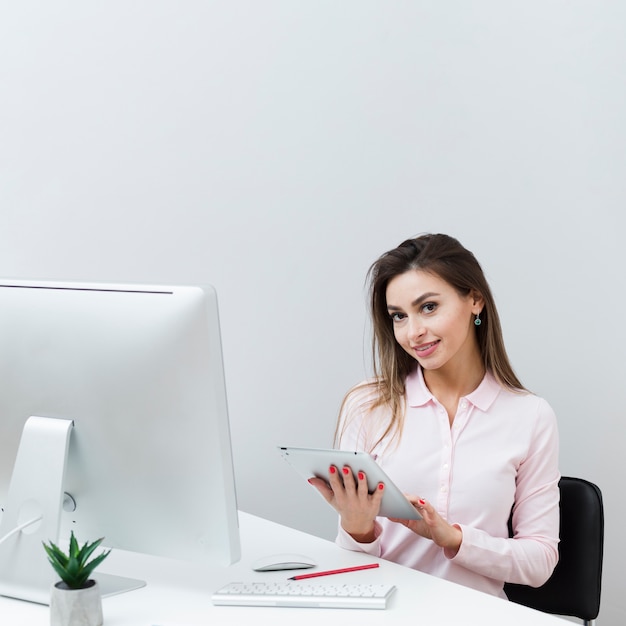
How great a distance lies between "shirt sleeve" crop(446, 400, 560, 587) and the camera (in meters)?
1.70

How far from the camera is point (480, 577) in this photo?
1.76 meters

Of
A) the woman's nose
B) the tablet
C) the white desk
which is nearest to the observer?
the white desk

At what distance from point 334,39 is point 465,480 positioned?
1328mm

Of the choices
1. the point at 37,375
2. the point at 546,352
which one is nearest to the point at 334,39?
the point at 546,352

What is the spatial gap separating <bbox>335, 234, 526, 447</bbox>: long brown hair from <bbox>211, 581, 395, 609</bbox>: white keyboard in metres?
0.54

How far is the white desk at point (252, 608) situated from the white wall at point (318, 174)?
0.92 m

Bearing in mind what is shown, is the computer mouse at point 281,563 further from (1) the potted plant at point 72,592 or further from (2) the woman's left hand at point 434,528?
(1) the potted plant at point 72,592

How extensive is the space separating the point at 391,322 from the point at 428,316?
0.15 metres

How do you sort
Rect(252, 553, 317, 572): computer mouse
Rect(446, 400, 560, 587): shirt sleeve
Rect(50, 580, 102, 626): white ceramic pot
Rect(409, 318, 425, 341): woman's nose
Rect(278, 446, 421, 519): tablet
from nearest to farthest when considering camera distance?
Rect(50, 580, 102, 626): white ceramic pot < Rect(278, 446, 421, 519): tablet < Rect(252, 553, 317, 572): computer mouse < Rect(446, 400, 560, 587): shirt sleeve < Rect(409, 318, 425, 341): woman's nose

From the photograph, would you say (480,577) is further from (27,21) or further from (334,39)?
(27,21)

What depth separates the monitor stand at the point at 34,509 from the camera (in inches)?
54.6

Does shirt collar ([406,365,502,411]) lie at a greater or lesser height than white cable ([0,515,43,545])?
greater

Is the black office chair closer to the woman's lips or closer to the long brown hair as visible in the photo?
the long brown hair

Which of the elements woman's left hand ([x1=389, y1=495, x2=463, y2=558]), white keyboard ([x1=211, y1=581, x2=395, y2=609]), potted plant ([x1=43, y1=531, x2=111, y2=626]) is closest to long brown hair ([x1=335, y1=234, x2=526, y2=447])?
woman's left hand ([x1=389, y1=495, x2=463, y2=558])
